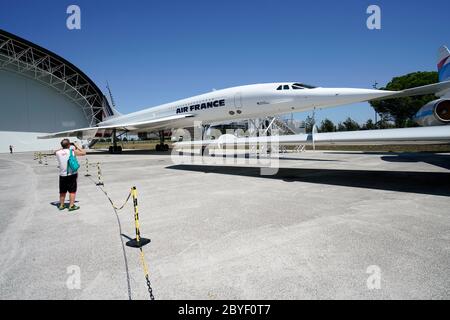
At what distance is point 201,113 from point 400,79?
4189 centimetres

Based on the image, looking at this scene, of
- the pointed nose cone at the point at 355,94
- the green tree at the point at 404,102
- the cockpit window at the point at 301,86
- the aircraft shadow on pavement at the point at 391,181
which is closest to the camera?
the aircraft shadow on pavement at the point at 391,181

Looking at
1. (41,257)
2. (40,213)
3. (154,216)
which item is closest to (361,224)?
(154,216)

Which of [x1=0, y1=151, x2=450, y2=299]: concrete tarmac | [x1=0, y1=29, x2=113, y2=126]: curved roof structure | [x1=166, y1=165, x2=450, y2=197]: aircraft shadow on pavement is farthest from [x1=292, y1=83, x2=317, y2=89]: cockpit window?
[x1=0, y1=29, x2=113, y2=126]: curved roof structure

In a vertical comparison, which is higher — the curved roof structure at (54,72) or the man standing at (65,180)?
the curved roof structure at (54,72)

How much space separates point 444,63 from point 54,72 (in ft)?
170

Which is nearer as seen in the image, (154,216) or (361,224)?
(361,224)

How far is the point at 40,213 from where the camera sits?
5.54m

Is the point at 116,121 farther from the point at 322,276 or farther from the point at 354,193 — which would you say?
the point at 322,276

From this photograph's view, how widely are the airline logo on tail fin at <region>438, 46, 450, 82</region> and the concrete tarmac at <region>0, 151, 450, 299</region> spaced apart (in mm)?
9602

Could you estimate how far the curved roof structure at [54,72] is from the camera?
3822cm

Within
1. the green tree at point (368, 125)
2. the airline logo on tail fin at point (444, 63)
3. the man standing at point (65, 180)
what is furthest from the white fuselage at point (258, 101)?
the green tree at point (368, 125)

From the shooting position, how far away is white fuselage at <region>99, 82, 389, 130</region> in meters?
10.3

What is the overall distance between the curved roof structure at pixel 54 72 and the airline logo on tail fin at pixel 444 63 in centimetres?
4723

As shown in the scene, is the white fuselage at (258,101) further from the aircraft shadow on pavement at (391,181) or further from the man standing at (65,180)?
the man standing at (65,180)
